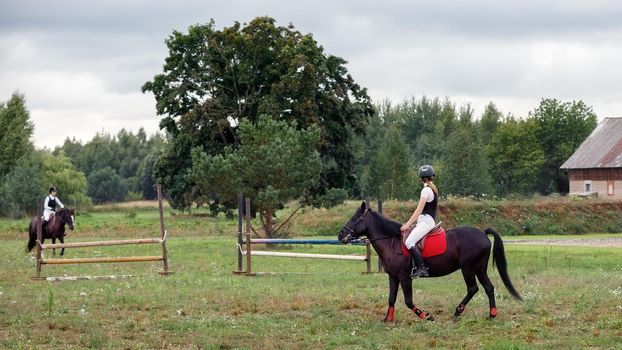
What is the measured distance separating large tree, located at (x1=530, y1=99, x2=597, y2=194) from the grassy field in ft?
231

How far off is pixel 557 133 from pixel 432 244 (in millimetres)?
83751

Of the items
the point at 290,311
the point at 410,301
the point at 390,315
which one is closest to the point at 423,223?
the point at 410,301

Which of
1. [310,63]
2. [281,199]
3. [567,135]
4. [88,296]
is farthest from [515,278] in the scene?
[567,135]

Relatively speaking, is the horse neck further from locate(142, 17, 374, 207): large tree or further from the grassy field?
locate(142, 17, 374, 207): large tree

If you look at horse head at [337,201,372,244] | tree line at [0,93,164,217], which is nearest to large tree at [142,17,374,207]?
tree line at [0,93,164,217]

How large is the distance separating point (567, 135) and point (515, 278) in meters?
76.6

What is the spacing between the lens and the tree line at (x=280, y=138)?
35.9m

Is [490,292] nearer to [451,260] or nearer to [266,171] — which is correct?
[451,260]

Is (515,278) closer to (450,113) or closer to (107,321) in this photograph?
(107,321)

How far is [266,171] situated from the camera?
116 ft

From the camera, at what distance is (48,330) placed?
13719 mm

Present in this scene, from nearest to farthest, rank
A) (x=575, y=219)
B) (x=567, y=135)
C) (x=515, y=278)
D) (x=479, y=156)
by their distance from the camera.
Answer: (x=515, y=278) < (x=575, y=219) < (x=479, y=156) < (x=567, y=135)

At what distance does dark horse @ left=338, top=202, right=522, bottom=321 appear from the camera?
1501 cm

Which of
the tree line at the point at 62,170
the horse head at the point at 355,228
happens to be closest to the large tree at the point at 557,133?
the tree line at the point at 62,170
